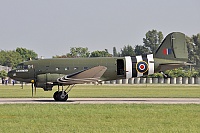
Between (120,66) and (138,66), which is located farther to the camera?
(120,66)

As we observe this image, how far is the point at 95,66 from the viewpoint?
40.7 metres

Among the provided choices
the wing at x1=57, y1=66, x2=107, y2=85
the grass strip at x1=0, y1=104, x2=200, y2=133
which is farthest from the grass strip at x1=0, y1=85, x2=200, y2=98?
the grass strip at x1=0, y1=104, x2=200, y2=133

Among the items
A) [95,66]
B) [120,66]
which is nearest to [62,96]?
[95,66]

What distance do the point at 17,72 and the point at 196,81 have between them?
250 ft

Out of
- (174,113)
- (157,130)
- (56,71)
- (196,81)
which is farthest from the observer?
(196,81)

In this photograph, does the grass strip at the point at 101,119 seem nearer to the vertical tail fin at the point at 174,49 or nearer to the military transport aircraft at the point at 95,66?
the military transport aircraft at the point at 95,66

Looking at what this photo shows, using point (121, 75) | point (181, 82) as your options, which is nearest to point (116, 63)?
point (121, 75)

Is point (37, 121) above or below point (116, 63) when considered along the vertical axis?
below

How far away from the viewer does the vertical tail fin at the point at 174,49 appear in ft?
136

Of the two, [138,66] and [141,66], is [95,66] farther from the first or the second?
[141,66]

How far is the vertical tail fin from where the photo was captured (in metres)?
41.6

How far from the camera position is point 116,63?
1601 inches

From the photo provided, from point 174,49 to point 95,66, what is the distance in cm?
670

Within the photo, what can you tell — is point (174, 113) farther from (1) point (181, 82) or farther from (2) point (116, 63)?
(1) point (181, 82)
